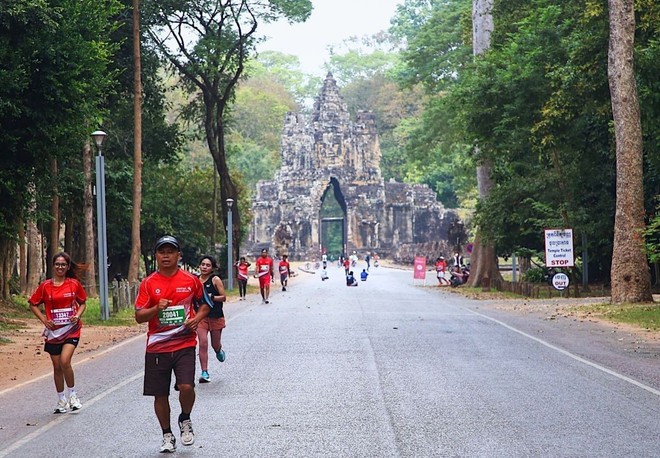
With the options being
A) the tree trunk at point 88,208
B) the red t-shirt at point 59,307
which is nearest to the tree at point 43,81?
the tree trunk at point 88,208

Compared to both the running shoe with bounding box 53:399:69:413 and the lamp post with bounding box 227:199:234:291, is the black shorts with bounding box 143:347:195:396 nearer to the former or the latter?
the running shoe with bounding box 53:399:69:413

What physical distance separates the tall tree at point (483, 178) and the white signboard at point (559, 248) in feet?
29.8

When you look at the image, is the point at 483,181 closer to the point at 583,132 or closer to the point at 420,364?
the point at 583,132

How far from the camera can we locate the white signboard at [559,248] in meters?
33.7

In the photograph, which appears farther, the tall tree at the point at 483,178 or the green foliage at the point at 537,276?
the green foliage at the point at 537,276

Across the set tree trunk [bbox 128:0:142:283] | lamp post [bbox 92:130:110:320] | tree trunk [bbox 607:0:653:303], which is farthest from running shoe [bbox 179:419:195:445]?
tree trunk [bbox 128:0:142:283]

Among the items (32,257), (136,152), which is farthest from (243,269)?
(32,257)

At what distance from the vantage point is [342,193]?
3962 inches

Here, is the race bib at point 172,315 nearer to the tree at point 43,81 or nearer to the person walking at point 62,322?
the person walking at point 62,322

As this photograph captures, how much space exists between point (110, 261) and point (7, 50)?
33331 mm

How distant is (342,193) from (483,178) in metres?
54.3

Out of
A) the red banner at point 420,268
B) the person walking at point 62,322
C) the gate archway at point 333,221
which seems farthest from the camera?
the gate archway at point 333,221

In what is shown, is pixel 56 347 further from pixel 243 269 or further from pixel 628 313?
pixel 243 269

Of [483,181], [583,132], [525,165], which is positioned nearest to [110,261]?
[483,181]
